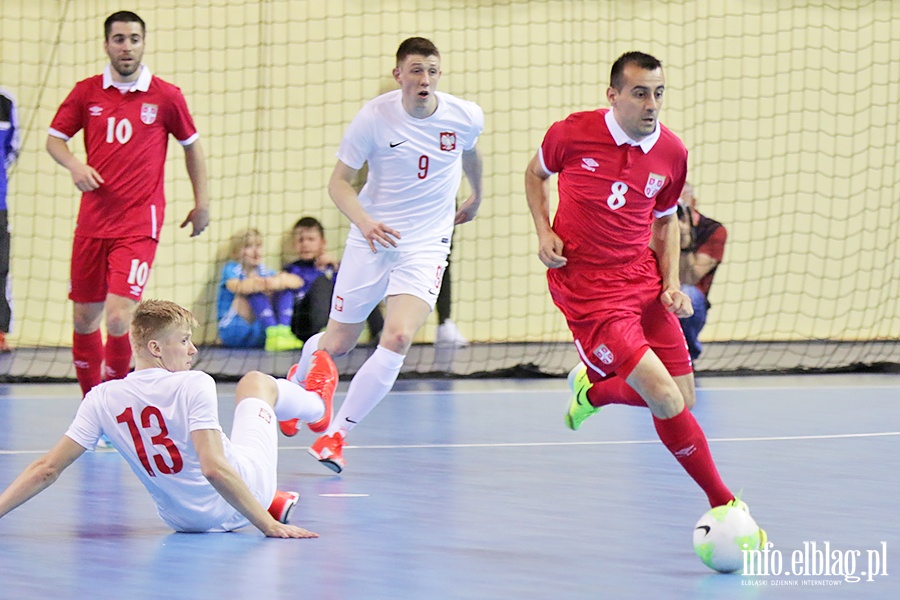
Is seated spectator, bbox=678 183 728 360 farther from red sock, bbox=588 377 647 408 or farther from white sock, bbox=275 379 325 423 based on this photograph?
white sock, bbox=275 379 325 423

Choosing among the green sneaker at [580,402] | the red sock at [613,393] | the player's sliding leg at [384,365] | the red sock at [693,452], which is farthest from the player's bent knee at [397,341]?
the red sock at [693,452]

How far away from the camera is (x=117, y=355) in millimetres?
6383

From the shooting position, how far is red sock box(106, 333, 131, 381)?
6.36 m

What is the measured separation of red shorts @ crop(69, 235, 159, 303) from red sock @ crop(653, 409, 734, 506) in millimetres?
2889

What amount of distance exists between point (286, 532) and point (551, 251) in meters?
1.22

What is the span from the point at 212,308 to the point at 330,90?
1952 millimetres

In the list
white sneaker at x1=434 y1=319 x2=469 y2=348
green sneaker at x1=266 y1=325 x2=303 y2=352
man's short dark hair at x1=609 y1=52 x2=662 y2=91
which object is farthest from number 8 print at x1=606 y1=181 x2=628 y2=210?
white sneaker at x1=434 y1=319 x2=469 y2=348

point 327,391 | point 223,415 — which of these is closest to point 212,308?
point 223,415

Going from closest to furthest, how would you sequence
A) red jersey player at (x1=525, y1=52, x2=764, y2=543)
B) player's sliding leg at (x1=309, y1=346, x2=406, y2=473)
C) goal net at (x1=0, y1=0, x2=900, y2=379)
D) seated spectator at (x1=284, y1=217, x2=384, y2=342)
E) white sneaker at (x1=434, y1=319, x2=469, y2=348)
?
red jersey player at (x1=525, y1=52, x2=764, y2=543), player's sliding leg at (x1=309, y1=346, x2=406, y2=473), seated spectator at (x1=284, y1=217, x2=384, y2=342), goal net at (x1=0, y1=0, x2=900, y2=379), white sneaker at (x1=434, y1=319, x2=469, y2=348)

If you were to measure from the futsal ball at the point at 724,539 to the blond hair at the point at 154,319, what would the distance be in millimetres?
1557

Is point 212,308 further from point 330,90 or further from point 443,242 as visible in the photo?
point 443,242

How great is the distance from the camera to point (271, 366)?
9.76 m

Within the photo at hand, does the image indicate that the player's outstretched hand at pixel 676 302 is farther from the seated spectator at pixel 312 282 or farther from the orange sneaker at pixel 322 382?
the seated spectator at pixel 312 282

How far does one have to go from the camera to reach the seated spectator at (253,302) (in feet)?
34.7
